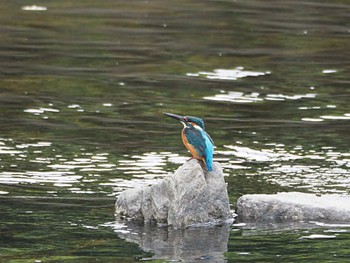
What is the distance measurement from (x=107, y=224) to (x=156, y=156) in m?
3.69

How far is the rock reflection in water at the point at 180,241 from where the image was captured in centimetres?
1138

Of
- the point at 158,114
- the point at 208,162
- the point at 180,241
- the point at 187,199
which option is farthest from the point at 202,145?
the point at 158,114

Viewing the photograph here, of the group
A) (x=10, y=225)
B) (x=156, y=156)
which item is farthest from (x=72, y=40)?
(x=10, y=225)

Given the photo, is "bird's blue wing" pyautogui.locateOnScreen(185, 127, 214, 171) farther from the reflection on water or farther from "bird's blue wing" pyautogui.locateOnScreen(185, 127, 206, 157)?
the reflection on water

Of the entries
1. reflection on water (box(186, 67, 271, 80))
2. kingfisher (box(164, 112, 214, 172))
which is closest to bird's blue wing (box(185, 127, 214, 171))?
kingfisher (box(164, 112, 214, 172))

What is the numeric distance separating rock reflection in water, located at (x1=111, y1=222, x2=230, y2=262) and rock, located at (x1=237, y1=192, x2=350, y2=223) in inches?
15.3

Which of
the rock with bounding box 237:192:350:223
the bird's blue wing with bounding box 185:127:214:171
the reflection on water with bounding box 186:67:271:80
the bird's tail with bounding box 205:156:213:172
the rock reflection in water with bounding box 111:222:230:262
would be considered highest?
the reflection on water with bounding box 186:67:271:80

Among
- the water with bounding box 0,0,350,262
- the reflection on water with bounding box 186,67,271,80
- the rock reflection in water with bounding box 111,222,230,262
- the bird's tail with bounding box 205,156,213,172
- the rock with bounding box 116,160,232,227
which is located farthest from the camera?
the reflection on water with bounding box 186,67,271,80

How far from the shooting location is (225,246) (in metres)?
11.8

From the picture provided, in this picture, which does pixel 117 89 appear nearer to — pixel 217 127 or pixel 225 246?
pixel 217 127

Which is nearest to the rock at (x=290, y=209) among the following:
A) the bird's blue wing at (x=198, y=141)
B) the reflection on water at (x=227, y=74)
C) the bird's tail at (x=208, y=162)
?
the bird's tail at (x=208, y=162)

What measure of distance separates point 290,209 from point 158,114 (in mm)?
7199

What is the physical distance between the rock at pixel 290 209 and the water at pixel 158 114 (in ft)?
0.56

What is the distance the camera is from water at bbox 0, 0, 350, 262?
39.6 ft
